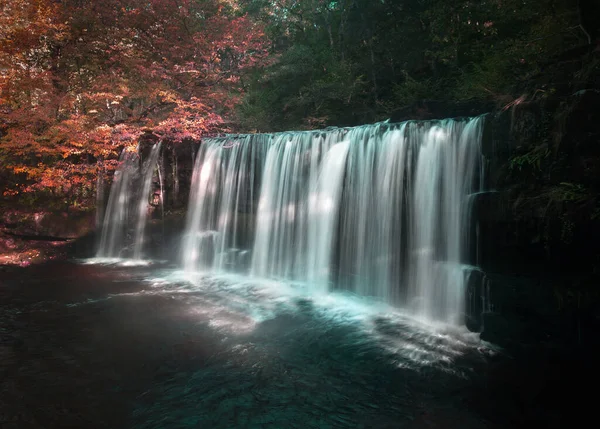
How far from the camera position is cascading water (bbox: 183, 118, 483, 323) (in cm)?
764

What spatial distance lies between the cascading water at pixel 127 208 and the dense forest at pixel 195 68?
26.3 inches

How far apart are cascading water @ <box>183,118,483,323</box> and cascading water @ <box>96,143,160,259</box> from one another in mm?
1997

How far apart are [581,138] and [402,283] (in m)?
4.47

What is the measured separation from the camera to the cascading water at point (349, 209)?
764cm

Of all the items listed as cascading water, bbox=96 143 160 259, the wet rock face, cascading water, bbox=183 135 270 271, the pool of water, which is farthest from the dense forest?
the pool of water

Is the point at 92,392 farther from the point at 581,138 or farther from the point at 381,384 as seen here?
the point at 581,138

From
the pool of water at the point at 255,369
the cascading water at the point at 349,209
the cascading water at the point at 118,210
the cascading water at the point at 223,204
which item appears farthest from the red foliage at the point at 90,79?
the pool of water at the point at 255,369

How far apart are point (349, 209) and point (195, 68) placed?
10.6 m

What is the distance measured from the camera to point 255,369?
5.56 meters

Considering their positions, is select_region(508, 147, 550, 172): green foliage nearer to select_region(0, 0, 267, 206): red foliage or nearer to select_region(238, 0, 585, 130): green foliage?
select_region(238, 0, 585, 130): green foliage

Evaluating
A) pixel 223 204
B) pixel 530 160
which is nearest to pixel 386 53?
pixel 223 204

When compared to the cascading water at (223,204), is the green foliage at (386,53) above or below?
above

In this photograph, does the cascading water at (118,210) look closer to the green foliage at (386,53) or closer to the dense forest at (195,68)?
the dense forest at (195,68)

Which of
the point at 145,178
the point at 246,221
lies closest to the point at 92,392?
the point at 246,221
